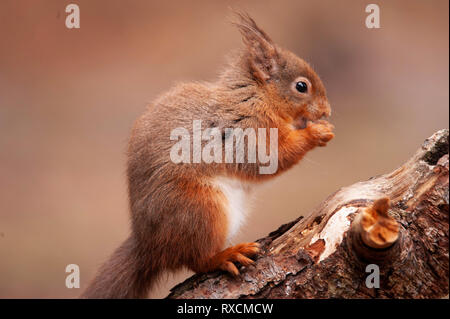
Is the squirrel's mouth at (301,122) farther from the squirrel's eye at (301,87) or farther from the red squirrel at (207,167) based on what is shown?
the squirrel's eye at (301,87)

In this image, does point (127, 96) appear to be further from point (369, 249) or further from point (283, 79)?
point (369, 249)

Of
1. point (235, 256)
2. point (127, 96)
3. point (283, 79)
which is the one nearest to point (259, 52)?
point (283, 79)

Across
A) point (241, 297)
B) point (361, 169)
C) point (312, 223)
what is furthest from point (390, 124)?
point (241, 297)

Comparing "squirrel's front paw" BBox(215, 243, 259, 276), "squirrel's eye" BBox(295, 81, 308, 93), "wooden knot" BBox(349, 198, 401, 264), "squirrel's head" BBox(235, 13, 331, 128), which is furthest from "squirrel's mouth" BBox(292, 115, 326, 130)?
"wooden knot" BBox(349, 198, 401, 264)

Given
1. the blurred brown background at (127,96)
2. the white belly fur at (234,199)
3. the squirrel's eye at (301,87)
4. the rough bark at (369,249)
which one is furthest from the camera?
the blurred brown background at (127,96)

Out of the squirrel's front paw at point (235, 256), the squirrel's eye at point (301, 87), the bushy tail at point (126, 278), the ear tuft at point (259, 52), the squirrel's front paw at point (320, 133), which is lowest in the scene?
the bushy tail at point (126, 278)

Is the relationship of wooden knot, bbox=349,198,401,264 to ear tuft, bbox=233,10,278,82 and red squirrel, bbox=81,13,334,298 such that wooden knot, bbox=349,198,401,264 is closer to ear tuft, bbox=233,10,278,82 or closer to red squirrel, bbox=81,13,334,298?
red squirrel, bbox=81,13,334,298

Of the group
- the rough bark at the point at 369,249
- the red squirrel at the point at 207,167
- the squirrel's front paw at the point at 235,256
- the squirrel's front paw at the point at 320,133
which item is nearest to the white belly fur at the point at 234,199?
the red squirrel at the point at 207,167
